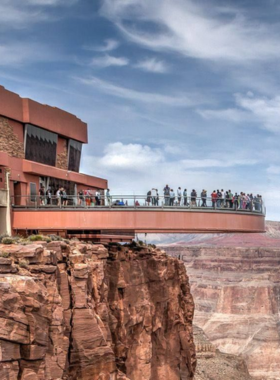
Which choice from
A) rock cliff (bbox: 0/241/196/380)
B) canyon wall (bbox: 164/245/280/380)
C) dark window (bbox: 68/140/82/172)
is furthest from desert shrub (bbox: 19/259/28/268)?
Result: canyon wall (bbox: 164/245/280/380)

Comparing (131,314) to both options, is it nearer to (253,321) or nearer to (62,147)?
(62,147)

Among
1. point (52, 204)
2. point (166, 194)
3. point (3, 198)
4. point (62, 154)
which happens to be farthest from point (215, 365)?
point (3, 198)

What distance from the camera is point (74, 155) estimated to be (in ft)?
178

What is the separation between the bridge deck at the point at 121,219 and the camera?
39.9 meters

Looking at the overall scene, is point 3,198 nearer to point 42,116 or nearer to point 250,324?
point 42,116

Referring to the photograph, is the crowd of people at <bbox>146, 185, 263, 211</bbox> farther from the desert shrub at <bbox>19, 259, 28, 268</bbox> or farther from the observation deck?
the desert shrub at <bbox>19, 259, 28, 268</bbox>

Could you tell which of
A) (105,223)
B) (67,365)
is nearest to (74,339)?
(67,365)

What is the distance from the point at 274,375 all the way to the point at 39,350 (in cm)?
13014

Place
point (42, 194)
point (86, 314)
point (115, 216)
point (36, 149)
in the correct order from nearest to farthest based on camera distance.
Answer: point (86, 314) → point (115, 216) → point (42, 194) → point (36, 149)

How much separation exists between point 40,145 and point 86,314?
71.7 feet

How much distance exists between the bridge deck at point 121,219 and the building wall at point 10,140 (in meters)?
4.49

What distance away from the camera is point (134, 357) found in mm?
41062

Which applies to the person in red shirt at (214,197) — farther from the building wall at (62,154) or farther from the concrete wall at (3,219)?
the building wall at (62,154)

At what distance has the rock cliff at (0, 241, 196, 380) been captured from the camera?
21312 mm
